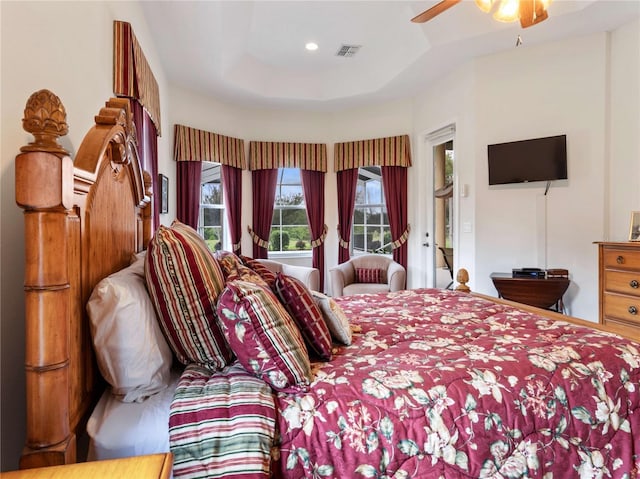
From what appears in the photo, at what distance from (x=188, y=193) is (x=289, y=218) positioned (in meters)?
1.49

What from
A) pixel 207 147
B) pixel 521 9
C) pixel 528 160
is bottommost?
pixel 528 160

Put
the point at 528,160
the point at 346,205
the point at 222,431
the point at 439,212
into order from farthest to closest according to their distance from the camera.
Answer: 1. the point at 346,205
2. the point at 439,212
3. the point at 528,160
4. the point at 222,431

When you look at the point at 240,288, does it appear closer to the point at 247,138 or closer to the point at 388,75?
the point at 388,75

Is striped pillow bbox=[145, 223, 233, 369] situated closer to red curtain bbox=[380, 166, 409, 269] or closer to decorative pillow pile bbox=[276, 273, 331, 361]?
decorative pillow pile bbox=[276, 273, 331, 361]

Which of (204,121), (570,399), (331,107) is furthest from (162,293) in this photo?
(331,107)

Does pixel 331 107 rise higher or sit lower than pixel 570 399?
higher

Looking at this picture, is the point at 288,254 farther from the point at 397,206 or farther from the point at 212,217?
the point at 397,206

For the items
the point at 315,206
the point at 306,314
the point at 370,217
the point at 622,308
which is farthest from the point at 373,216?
the point at 306,314

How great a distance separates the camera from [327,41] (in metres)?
Answer: 3.99

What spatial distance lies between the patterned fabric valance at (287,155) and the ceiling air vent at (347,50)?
1.29m

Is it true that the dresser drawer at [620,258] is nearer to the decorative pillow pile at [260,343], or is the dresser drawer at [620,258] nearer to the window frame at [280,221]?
the decorative pillow pile at [260,343]

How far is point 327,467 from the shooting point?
101 centimetres

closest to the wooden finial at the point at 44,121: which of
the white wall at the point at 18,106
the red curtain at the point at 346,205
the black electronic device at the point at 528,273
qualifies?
the white wall at the point at 18,106

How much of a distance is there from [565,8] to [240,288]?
3.51 m
